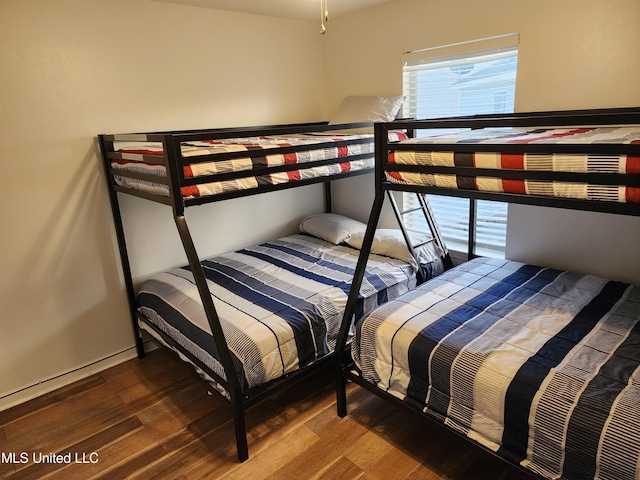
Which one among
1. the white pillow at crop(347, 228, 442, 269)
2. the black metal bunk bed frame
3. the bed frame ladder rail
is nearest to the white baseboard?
the black metal bunk bed frame

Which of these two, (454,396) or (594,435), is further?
(454,396)

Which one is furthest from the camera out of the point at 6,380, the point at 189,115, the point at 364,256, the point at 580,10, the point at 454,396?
the point at 189,115

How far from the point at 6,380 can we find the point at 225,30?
255cm

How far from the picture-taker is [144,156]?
79.1 inches

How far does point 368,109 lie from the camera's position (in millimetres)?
3084

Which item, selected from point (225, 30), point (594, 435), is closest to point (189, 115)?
point (225, 30)

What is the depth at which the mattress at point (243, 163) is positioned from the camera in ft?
6.29

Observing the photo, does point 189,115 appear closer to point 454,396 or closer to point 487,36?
point 487,36

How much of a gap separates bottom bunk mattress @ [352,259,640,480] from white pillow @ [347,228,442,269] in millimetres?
478

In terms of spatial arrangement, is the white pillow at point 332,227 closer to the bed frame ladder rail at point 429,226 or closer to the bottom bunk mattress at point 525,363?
the bed frame ladder rail at point 429,226

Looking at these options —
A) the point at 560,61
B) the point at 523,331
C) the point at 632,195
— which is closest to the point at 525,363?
the point at 523,331

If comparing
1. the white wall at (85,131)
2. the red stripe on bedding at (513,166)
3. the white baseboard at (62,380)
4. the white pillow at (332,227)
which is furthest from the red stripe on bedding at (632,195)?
the white baseboard at (62,380)

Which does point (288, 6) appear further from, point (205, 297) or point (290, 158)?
point (205, 297)

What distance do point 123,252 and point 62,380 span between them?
0.85 m
